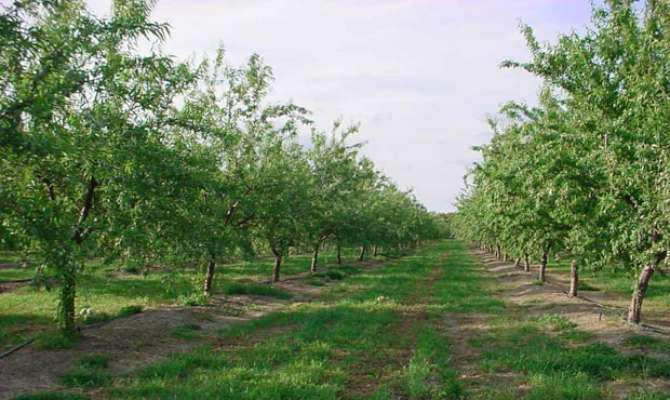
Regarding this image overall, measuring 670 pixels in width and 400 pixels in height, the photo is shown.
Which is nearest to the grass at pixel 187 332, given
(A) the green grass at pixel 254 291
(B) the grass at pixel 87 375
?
(B) the grass at pixel 87 375

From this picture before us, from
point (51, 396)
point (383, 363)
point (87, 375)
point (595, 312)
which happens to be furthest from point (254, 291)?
point (51, 396)

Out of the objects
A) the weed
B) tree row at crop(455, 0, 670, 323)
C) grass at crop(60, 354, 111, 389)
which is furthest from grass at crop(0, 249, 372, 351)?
tree row at crop(455, 0, 670, 323)

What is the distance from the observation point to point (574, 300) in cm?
2088

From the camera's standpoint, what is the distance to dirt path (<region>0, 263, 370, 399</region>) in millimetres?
9734

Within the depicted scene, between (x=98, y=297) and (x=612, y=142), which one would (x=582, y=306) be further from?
(x=98, y=297)

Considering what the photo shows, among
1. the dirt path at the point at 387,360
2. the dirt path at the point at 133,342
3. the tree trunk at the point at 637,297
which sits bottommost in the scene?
the dirt path at the point at 133,342

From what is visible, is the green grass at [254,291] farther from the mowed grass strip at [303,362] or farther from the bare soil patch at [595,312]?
the bare soil patch at [595,312]

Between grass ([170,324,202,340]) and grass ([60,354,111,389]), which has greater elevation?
grass ([60,354,111,389])

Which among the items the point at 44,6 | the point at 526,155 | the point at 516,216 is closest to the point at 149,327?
the point at 44,6

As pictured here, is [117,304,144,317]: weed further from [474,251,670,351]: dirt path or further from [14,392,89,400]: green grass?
[474,251,670,351]: dirt path

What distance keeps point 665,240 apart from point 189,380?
360 inches

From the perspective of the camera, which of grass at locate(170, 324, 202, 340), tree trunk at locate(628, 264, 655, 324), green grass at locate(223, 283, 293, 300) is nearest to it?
grass at locate(170, 324, 202, 340)

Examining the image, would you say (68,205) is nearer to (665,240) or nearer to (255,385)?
(255,385)

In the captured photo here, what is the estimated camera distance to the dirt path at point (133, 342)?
383 inches
